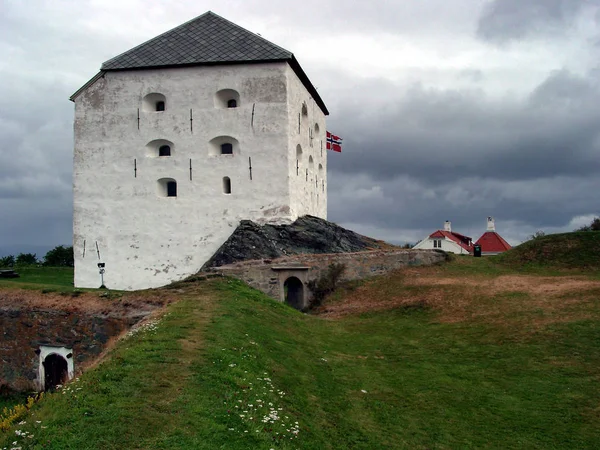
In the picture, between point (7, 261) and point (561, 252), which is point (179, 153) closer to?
point (561, 252)

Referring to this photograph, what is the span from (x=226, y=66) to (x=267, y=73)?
1.97 meters

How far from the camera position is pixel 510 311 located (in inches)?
642

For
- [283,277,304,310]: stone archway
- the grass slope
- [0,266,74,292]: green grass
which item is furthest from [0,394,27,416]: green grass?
[0,266,74,292]: green grass

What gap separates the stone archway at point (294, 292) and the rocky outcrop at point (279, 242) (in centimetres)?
226

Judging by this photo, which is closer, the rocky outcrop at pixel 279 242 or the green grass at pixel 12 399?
the green grass at pixel 12 399

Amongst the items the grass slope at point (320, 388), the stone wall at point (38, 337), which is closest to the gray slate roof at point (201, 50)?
the grass slope at point (320, 388)

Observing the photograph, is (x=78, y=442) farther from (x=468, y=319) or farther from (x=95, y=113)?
(x=95, y=113)

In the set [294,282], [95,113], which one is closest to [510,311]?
[294,282]

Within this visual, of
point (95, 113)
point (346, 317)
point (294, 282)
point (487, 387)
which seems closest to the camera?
point (487, 387)

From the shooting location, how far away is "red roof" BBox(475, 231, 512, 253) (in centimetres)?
4519

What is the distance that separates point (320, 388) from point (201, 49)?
69.5 ft

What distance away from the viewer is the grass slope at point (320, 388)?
670 centimetres

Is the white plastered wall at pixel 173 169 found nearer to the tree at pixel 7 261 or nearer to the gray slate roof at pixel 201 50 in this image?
the gray slate roof at pixel 201 50

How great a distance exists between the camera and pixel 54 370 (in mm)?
15969
